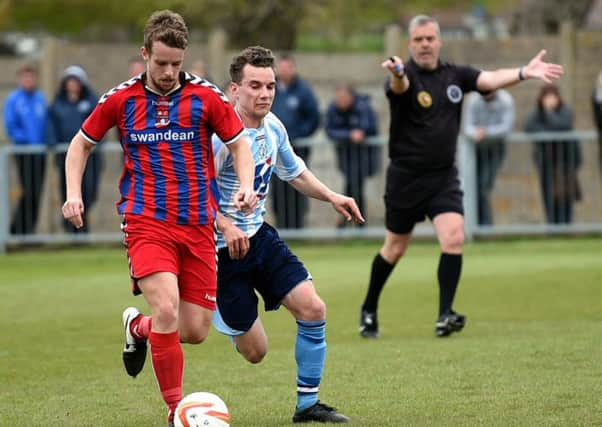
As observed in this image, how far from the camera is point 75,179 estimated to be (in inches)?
279

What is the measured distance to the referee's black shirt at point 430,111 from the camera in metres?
10.6

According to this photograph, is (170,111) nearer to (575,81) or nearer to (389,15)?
(575,81)

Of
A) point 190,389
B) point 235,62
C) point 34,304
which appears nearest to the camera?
point 235,62

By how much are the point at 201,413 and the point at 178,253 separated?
2.99 feet

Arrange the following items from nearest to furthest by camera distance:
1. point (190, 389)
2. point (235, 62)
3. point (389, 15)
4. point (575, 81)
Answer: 1. point (235, 62)
2. point (190, 389)
3. point (575, 81)
4. point (389, 15)

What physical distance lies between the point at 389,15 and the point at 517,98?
68.1 feet

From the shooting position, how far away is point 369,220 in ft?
62.0

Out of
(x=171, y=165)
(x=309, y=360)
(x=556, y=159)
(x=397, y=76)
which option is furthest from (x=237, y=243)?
(x=556, y=159)

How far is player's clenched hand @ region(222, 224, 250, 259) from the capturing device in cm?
700

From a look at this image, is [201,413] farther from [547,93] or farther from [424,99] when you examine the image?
[547,93]

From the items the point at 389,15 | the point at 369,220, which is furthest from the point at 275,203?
the point at 389,15

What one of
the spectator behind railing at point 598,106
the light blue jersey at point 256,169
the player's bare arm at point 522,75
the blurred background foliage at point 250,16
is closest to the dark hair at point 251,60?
the light blue jersey at point 256,169

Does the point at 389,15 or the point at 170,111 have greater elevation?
the point at 389,15

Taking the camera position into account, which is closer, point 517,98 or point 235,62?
point 235,62
